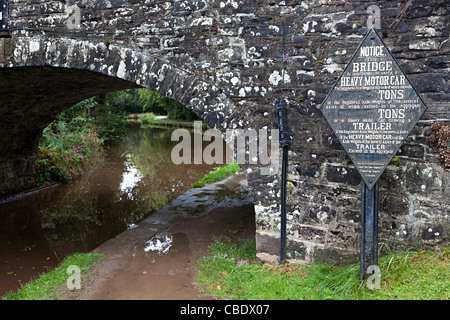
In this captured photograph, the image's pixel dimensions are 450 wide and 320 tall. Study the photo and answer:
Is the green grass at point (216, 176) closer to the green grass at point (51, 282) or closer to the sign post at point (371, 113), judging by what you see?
the green grass at point (51, 282)

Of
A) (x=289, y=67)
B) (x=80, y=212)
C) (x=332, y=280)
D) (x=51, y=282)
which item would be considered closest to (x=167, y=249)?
(x=51, y=282)

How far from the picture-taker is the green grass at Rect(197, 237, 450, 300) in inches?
132

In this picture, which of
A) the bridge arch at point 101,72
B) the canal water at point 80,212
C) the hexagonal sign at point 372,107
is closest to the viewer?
the hexagonal sign at point 372,107

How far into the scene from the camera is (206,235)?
5.77 metres

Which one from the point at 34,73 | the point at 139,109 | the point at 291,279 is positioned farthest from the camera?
the point at 139,109

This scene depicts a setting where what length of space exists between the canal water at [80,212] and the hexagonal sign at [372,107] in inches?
180

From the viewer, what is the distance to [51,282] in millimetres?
4207

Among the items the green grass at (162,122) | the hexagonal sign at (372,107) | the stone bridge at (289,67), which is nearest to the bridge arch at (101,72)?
the stone bridge at (289,67)

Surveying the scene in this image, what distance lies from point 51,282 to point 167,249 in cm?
161

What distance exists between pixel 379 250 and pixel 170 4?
3856mm

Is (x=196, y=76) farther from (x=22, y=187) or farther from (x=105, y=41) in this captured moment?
(x=22, y=187)

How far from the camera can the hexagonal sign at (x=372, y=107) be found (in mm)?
3285

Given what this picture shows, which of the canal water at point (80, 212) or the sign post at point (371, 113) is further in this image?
the canal water at point (80, 212)

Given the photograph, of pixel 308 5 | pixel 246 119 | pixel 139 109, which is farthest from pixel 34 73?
pixel 139 109
